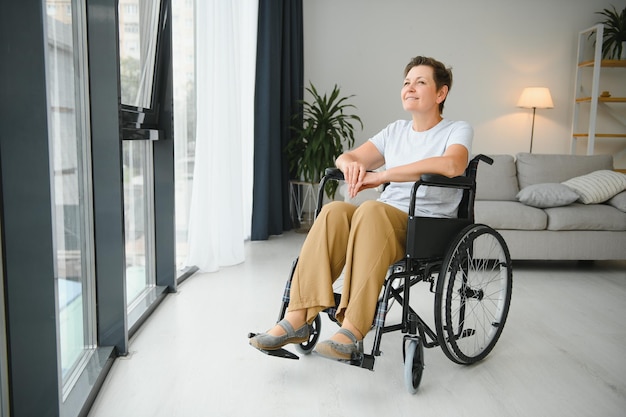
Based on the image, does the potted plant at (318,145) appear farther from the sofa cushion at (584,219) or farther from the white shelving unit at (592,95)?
the white shelving unit at (592,95)

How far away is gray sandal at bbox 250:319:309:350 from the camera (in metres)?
1.89

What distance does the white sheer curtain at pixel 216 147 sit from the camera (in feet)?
10.8

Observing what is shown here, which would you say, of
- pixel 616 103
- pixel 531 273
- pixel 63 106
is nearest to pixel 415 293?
pixel 531 273

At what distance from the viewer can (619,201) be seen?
12.7 feet

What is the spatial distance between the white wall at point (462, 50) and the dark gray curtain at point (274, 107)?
50 centimetres

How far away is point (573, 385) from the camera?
2.05m

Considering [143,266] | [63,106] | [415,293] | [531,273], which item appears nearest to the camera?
[63,106]

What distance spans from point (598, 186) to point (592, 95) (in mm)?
1866

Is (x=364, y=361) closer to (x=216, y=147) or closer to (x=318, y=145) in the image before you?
(x=216, y=147)

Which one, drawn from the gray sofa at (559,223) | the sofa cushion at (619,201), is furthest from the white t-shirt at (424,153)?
the sofa cushion at (619,201)

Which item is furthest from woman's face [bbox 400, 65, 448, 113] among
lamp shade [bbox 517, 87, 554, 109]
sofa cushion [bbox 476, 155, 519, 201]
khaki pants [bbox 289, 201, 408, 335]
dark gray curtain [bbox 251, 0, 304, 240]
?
lamp shade [bbox 517, 87, 554, 109]

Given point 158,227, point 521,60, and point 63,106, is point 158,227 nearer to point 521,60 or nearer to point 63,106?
point 63,106

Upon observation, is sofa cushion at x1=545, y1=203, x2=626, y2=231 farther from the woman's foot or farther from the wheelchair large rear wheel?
the woman's foot

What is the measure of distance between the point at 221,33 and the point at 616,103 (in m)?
4.21
